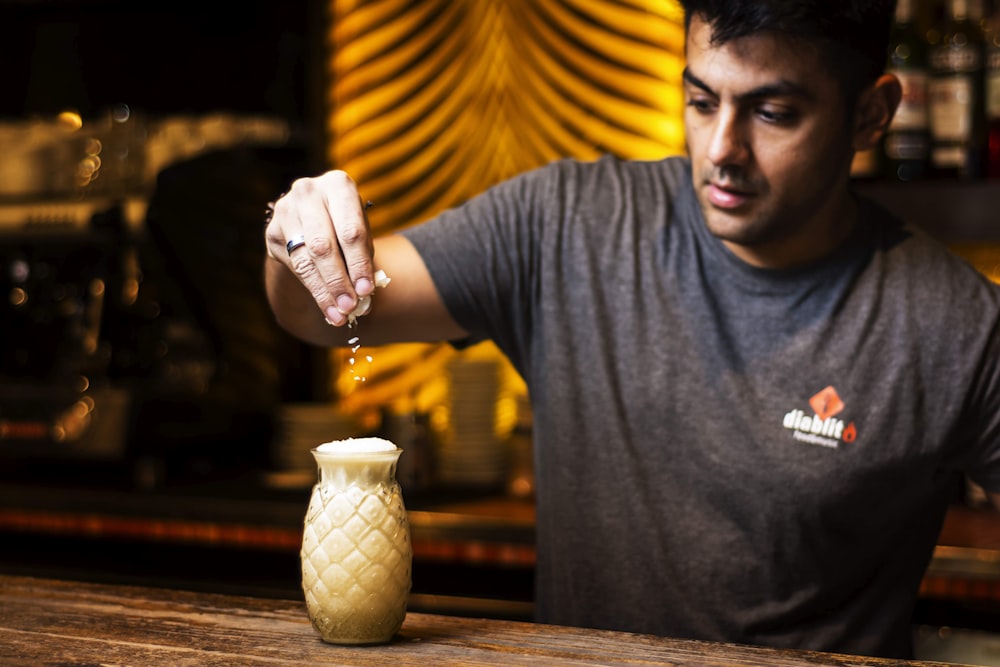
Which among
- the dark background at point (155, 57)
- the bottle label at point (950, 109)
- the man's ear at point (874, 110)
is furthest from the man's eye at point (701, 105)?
the dark background at point (155, 57)

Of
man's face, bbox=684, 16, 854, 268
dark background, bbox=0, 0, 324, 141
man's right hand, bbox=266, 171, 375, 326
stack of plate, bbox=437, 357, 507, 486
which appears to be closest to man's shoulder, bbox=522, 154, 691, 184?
man's face, bbox=684, 16, 854, 268

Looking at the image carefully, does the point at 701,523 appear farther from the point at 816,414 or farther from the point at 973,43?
the point at 973,43

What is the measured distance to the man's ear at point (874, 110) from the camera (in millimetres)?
1751

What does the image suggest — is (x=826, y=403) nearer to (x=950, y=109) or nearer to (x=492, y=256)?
(x=492, y=256)

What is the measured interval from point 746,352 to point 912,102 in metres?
1.14

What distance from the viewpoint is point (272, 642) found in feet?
3.86

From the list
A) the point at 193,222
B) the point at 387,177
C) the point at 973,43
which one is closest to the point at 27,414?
the point at 193,222

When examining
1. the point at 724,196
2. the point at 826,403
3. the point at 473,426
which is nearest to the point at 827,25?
the point at 724,196

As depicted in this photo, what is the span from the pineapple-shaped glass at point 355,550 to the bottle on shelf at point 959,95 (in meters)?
1.84

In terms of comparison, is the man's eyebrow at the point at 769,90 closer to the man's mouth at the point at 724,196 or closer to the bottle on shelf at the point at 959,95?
the man's mouth at the point at 724,196

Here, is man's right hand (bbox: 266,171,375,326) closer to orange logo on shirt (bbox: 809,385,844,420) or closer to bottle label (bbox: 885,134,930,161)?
orange logo on shirt (bbox: 809,385,844,420)

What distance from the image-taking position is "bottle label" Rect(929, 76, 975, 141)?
8.46 feet

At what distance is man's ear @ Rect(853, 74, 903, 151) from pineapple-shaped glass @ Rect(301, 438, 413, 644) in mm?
951

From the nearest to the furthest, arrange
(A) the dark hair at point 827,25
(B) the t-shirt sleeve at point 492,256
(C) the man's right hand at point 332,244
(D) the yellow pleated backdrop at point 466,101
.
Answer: (C) the man's right hand at point 332,244, (A) the dark hair at point 827,25, (B) the t-shirt sleeve at point 492,256, (D) the yellow pleated backdrop at point 466,101
